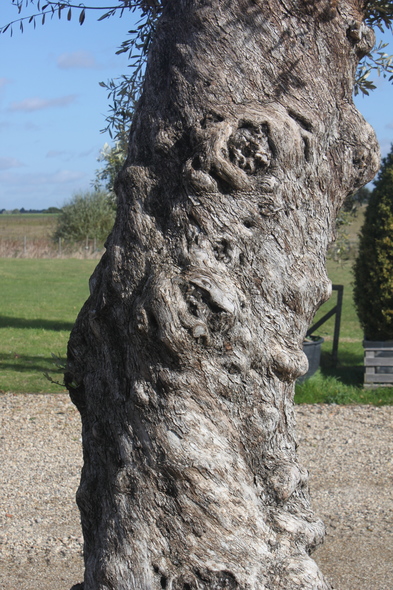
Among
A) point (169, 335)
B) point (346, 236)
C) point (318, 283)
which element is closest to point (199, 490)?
point (169, 335)

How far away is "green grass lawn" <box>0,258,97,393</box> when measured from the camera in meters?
10.2

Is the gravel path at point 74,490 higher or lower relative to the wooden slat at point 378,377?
lower

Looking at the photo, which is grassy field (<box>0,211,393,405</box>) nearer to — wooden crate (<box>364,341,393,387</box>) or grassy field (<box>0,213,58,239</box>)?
wooden crate (<box>364,341,393,387</box>)

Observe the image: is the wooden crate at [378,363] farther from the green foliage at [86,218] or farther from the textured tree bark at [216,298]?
the green foliage at [86,218]

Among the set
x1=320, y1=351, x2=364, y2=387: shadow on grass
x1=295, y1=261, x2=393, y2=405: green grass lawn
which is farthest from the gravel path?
x1=320, y1=351, x2=364, y2=387: shadow on grass

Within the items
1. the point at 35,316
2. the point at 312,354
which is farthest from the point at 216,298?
the point at 35,316

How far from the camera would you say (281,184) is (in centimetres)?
257

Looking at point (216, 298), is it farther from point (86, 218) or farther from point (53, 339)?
point (86, 218)

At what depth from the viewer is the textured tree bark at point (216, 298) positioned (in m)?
2.48

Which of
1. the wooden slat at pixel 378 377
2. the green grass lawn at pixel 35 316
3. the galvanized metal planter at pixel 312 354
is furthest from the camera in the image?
the green grass lawn at pixel 35 316

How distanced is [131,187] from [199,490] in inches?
51.3

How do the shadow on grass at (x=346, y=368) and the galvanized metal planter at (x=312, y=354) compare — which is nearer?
the galvanized metal planter at (x=312, y=354)

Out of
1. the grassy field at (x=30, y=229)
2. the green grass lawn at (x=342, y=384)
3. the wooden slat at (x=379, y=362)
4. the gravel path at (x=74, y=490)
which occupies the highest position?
the grassy field at (x=30, y=229)

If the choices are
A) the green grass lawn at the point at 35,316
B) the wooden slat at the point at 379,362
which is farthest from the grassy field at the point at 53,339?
the wooden slat at the point at 379,362
